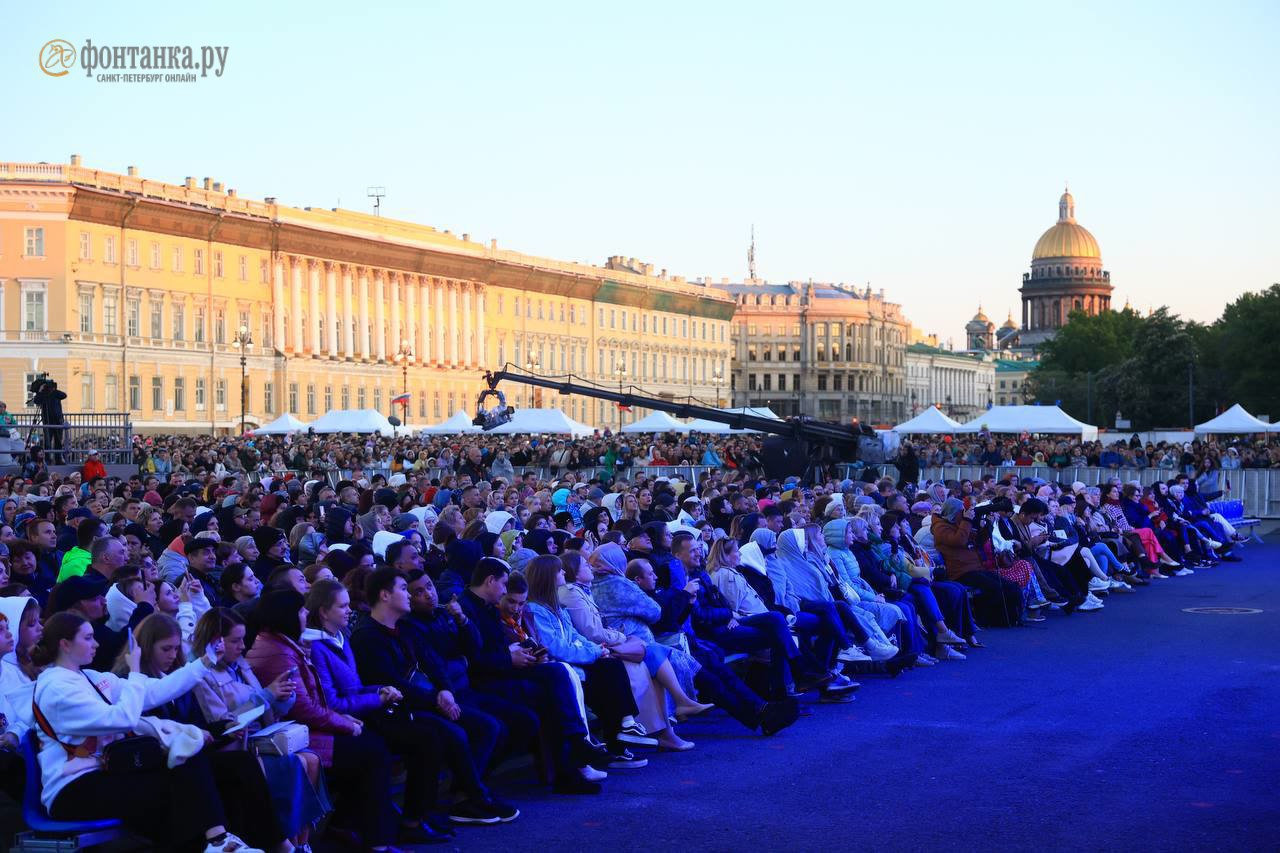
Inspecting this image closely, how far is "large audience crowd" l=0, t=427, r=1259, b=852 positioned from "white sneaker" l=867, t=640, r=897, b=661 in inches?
1.2

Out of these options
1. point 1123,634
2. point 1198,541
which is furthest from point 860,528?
point 1198,541

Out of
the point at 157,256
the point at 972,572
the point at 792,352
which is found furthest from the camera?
the point at 792,352

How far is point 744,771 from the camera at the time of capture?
1055 cm

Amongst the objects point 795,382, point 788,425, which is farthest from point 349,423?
point 795,382

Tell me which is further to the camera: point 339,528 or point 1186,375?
point 1186,375

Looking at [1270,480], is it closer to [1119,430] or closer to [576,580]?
[576,580]

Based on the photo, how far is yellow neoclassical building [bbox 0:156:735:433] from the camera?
68.8 metres

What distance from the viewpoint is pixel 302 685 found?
326 inches

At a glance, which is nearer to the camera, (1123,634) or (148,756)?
(148,756)

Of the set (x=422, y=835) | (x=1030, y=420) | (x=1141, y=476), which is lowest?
(x=422, y=835)

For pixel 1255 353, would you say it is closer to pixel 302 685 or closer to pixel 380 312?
pixel 380 312

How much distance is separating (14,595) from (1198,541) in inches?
822

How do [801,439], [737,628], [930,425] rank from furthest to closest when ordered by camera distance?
[930,425], [801,439], [737,628]

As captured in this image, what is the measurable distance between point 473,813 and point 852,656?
564 centimetres
